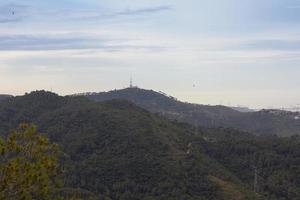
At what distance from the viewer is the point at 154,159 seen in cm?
7031

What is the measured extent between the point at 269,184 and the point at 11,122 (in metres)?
50.9

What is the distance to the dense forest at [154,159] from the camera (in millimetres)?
64062

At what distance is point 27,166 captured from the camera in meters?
13.9

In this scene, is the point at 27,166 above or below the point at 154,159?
above

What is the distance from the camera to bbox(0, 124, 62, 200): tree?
13750 millimetres

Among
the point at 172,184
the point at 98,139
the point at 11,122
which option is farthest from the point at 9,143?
the point at 11,122

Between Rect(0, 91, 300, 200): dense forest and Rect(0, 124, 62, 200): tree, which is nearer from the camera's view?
Rect(0, 124, 62, 200): tree

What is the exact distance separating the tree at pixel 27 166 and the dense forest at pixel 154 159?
130 feet

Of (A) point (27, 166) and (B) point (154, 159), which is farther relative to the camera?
(B) point (154, 159)

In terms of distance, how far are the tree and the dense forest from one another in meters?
39.8

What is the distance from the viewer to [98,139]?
80375 millimetres

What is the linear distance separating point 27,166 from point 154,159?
187 feet

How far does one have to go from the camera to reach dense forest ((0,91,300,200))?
64.1 metres

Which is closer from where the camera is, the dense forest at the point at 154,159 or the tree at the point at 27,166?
the tree at the point at 27,166
